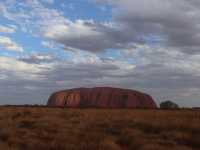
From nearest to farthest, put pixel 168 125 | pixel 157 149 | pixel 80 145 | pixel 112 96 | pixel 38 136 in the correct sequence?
pixel 157 149 → pixel 80 145 → pixel 38 136 → pixel 168 125 → pixel 112 96

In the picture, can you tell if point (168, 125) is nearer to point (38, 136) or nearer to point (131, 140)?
point (131, 140)

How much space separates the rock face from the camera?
112 m

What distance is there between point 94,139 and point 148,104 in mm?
95761

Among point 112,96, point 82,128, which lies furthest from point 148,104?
point 82,128

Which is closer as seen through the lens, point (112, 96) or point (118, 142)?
point (118, 142)

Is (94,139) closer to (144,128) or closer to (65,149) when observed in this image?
(65,149)

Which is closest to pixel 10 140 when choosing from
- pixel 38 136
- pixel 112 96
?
pixel 38 136

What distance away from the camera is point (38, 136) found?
22812mm

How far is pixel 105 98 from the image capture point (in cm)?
11550

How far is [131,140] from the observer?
66.5ft

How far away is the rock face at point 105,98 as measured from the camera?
11194 centimetres

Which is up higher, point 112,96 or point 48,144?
point 112,96

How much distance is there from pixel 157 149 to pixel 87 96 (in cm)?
10152

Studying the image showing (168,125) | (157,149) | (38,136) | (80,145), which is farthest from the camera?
(168,125)
